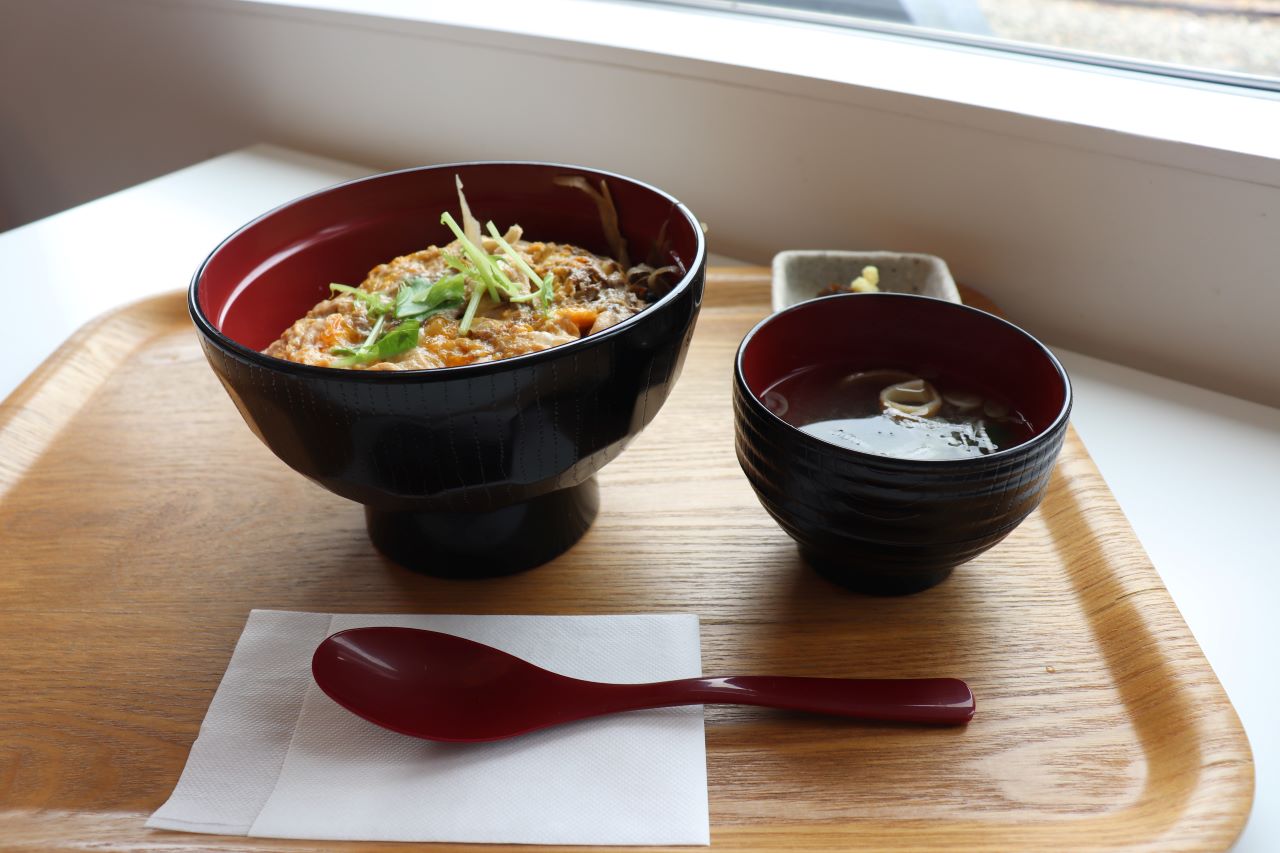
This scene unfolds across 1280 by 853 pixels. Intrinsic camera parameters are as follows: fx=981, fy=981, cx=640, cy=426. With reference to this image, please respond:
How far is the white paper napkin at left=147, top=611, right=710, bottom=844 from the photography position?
2.18 feet

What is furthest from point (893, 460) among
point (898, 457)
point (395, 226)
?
point (395, 226)

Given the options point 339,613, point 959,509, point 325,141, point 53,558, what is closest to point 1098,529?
point 959,509

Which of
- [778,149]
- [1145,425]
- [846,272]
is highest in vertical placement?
[778,149]

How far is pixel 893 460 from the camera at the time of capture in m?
0.73

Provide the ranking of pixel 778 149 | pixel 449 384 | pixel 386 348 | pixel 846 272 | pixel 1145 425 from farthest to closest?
pixel 778 149, pixel 846 272, pixel 1145 425, pixel 386 348, pixel 449 384

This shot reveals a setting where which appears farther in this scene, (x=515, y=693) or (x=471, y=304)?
(x=471, y=304)

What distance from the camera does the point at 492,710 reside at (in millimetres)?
737

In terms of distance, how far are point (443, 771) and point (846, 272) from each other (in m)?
0.86

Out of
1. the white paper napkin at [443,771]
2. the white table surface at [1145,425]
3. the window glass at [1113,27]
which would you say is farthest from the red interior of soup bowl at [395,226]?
the window glass at [1113,27]

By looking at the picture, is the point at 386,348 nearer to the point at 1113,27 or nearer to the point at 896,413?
the point at 896,413

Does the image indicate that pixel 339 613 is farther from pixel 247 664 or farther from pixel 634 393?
pixel 634 393

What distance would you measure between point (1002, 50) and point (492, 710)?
4.02 feet

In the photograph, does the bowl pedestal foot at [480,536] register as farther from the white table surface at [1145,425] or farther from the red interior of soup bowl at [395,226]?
the white table surface at [1145,425]

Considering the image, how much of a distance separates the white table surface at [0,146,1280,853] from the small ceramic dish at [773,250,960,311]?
214 millimetres
